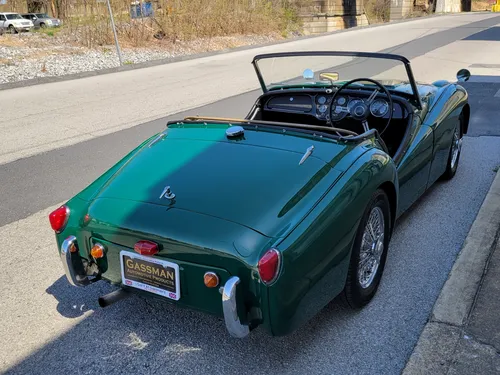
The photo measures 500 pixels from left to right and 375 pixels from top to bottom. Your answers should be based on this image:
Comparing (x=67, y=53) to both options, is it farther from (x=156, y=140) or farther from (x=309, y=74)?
(x=156, y=140)

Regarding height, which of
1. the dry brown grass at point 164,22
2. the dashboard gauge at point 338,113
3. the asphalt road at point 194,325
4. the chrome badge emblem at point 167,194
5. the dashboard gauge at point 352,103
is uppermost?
the dry brown grass at point 164,22

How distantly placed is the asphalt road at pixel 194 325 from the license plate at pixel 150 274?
0.35m

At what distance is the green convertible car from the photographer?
7.72 feet

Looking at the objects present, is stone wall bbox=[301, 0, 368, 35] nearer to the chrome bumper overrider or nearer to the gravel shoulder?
the gravel shoulder

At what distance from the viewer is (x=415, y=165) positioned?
3.76m

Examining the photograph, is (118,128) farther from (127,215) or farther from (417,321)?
(417,321)

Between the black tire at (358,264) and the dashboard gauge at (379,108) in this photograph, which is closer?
the black tire at (358,264)

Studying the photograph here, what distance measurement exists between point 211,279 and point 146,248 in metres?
0.36

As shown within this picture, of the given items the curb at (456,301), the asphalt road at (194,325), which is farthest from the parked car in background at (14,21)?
the curb at (456,301)

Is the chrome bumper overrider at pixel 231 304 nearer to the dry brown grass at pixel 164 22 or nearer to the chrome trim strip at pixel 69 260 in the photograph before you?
the chrome trim strip at pixel 69 260

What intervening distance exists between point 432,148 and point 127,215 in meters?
2.53

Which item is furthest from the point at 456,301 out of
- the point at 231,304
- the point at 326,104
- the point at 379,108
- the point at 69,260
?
the point at 69,260

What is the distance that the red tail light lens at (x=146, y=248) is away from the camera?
2492mm

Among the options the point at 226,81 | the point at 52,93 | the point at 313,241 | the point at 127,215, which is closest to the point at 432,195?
the point at 313,241
